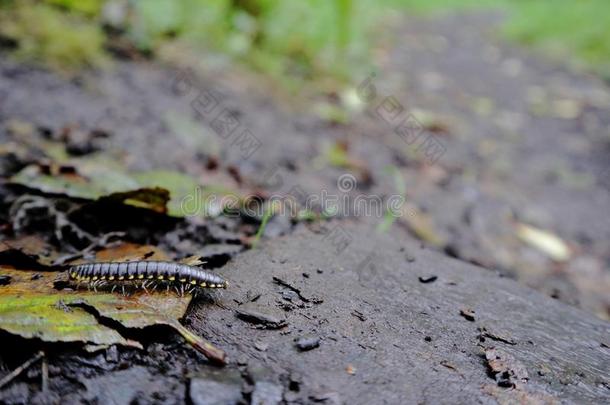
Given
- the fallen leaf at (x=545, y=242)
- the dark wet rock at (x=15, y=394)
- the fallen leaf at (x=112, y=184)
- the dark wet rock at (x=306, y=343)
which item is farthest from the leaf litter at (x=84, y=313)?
the fallen leaf at (x=545, y=242)

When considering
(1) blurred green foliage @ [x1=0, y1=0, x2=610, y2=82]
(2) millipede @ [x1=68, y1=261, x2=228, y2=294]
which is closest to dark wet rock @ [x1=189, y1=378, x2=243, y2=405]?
(2) millipede @ [x1=68, y1=261, x2=228, y2=294]

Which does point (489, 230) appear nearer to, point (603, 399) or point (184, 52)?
point (603, 399)

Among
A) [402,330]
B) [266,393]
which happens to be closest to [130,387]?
[266,393]

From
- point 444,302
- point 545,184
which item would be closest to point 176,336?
point 444,302

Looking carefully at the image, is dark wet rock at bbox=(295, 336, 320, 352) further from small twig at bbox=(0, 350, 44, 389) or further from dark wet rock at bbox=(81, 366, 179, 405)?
small twig at bbox=(0, 350, 44, 389)

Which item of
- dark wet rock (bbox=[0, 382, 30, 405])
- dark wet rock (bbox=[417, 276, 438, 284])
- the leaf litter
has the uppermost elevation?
dark wet rock (bbox=[417, 276, 438, 284])

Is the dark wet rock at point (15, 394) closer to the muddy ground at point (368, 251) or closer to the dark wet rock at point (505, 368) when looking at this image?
the muddy ground at point (368, 251)
